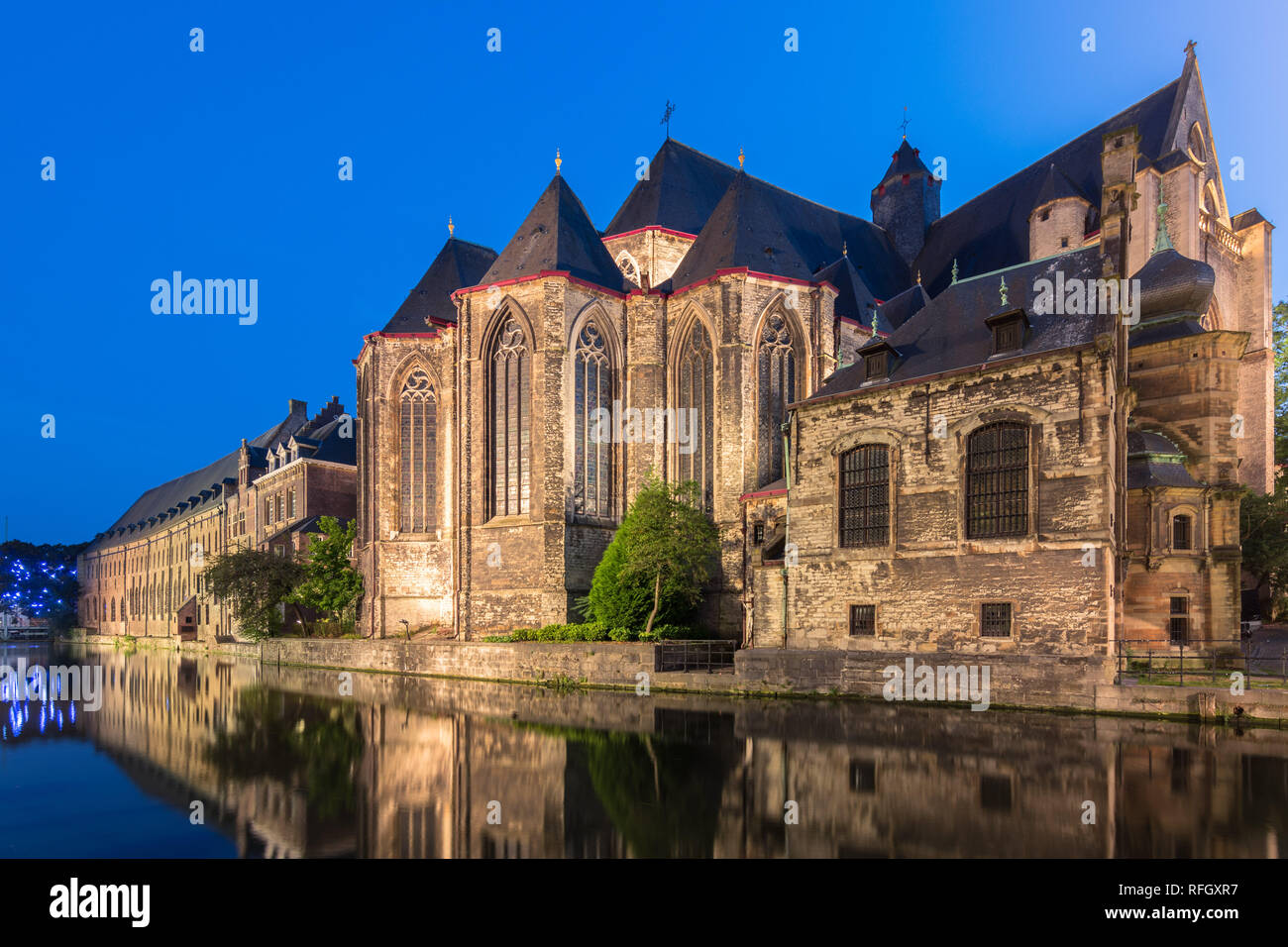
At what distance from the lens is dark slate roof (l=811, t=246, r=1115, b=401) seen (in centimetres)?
2130

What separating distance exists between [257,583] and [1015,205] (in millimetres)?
40880

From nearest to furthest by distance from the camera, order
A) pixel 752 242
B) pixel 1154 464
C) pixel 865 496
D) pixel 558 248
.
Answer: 1. pixel 865 496
2. pixel 1154 464
3. pixel 558 248
4. pixel 752 242

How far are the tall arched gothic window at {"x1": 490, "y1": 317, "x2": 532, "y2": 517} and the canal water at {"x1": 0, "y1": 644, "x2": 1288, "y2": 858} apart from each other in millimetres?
13835

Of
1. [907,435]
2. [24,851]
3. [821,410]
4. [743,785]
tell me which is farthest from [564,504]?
[24,851]

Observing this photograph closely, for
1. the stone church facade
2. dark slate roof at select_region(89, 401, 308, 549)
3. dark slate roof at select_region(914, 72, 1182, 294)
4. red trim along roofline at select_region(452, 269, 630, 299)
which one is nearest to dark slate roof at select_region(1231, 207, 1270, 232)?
the stone church facade

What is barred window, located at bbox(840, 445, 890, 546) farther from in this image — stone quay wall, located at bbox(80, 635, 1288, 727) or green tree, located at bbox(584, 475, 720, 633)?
green tree, located at bbox(584, 475, 720, 633)

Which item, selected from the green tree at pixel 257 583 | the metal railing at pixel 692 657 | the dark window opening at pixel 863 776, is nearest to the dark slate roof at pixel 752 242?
the metal railing at pixel 692 657

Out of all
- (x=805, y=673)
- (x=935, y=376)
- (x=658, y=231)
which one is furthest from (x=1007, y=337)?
(x=658, y=231)

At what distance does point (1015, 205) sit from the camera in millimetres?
42250

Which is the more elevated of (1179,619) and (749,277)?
(749,277)

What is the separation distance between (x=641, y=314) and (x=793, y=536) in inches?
516

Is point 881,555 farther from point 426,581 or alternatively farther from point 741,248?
point 426,581

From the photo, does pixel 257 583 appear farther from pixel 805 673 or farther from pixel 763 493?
pixel 805 673
